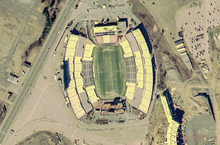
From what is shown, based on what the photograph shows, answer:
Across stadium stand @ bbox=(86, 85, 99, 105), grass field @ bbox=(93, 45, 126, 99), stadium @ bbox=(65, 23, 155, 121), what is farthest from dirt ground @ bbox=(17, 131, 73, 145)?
grass field @ bbox=(93, 45, 126, 99)

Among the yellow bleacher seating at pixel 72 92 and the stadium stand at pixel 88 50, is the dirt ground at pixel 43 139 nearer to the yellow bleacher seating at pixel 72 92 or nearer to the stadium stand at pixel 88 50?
the yellow bleacher seating at pixel 72 92

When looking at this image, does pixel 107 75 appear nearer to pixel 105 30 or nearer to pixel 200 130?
pixel 105 30

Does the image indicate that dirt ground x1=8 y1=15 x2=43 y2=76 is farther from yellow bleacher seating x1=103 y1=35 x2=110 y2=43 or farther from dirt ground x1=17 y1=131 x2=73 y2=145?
dirt ground x1=17 y1=131 x2=73 y2=145

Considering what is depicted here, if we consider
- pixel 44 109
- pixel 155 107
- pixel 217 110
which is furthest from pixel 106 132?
pixel 217 110

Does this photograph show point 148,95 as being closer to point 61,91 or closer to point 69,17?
point 61,91

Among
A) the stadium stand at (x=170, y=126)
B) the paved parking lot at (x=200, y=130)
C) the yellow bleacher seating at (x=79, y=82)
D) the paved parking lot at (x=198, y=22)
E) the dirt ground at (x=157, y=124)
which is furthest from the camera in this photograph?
the yellow bleacher seating at (x=79, y=82)

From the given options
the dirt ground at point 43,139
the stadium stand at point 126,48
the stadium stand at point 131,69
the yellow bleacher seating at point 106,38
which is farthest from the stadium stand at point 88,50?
the dirt ground at point 43,139
